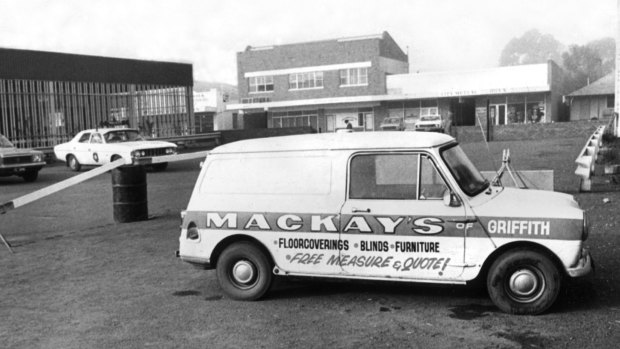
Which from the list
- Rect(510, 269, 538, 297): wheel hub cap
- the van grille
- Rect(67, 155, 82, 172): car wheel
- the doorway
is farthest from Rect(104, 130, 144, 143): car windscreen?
the doorway

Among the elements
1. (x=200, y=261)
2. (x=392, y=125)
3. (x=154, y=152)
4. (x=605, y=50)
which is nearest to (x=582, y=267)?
(x=200, y=261)

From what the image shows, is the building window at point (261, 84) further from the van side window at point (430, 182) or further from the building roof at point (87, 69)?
the van side window at point (430, 182)

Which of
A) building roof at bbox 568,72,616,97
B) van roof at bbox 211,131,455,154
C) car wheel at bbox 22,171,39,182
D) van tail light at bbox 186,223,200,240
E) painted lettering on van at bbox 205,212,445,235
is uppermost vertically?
building roof at bbox 568,72,616,97

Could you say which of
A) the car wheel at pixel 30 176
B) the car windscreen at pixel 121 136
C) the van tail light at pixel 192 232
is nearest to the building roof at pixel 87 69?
the car windscreen at pixel 121 136

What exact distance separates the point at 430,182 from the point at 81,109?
31.3 metres

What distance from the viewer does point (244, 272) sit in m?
6.52

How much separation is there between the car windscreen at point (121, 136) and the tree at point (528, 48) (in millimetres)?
123057

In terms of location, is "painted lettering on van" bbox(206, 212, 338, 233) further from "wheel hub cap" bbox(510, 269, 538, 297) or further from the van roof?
"wheel hub cap" bbox(510, 269, 538, 297)

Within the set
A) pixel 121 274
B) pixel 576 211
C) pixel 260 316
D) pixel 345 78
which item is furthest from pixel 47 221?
pixel 345 78

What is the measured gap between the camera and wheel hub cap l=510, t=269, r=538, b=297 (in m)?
5.69

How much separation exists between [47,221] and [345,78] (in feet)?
178

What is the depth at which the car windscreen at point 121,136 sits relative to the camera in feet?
74.2

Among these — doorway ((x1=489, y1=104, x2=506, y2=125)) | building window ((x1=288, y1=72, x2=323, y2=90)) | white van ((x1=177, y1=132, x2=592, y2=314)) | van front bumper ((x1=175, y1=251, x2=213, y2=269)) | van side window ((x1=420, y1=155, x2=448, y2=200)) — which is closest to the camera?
white van ((x1=177, y1=132, x2=592, y2=314))

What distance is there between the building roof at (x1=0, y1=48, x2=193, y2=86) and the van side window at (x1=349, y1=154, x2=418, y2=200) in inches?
1126
